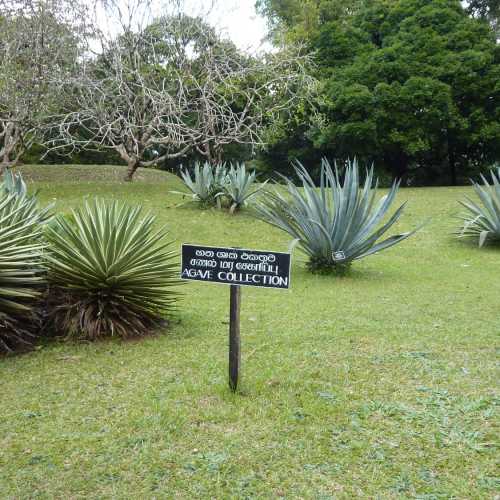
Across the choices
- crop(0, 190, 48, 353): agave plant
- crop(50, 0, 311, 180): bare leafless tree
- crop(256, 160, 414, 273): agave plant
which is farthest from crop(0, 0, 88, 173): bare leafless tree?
crop(0, 190, 48, 353): agave plant

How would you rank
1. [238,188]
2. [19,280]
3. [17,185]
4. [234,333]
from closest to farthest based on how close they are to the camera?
[234,333] < [19,280] < [17,185] < [238,188]

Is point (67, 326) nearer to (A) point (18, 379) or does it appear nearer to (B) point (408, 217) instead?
(A) point (18, 379)

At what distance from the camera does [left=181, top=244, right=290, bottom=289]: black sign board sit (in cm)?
404

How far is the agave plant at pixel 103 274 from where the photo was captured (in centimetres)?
553

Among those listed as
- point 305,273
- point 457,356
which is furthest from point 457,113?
point 457,356

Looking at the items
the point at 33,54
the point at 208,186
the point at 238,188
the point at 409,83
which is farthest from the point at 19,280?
the point at 409,83

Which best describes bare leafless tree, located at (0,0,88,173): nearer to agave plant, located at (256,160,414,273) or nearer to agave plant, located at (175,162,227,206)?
agave plant, located at (175,162,227,206)

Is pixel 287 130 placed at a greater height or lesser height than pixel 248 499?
greater

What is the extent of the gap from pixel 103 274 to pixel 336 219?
4.46 metres

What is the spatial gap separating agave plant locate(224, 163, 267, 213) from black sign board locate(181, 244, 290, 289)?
33.8ft

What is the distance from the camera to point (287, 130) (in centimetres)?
2858

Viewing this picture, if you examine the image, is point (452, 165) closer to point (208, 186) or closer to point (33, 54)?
point (208, 186)

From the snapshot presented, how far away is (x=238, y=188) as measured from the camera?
14.7 meters

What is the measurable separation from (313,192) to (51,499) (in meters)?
6.69
